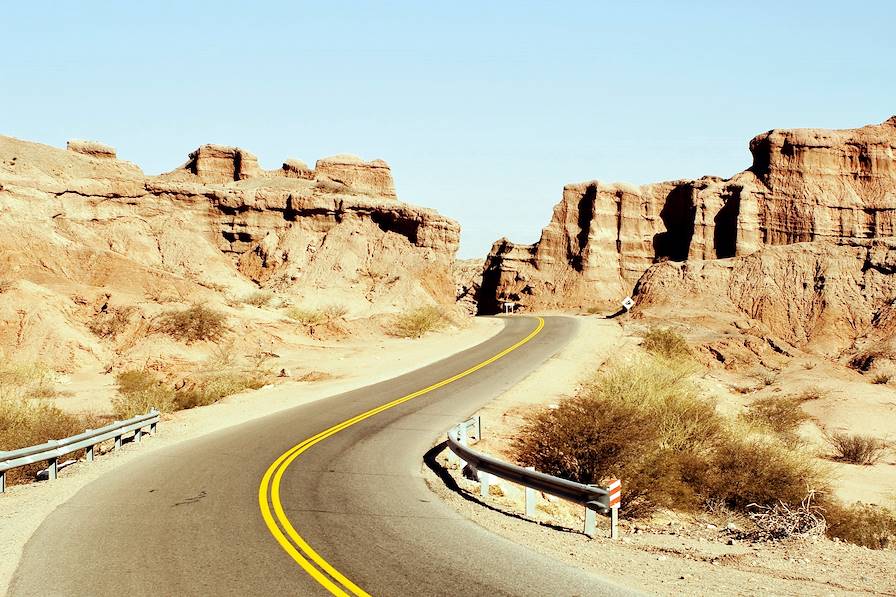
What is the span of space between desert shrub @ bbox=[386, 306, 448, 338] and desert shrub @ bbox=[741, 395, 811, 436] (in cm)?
2096

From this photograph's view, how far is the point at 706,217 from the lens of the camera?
251ft

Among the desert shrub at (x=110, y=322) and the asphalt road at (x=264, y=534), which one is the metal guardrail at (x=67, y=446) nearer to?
the asphalt road at (x=264, y=534)

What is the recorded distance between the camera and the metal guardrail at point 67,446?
40.3 ft

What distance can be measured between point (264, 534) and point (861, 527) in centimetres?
1115

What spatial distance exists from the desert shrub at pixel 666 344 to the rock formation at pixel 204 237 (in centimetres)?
1693

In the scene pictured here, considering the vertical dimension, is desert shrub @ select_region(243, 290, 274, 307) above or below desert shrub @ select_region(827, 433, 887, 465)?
above

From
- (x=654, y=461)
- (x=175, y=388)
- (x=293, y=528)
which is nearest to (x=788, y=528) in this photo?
(x=654, y=461)

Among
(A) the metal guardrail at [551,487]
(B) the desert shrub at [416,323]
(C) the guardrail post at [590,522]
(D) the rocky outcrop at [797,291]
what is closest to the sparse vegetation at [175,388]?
(A) the metal guardrail at [551,487]

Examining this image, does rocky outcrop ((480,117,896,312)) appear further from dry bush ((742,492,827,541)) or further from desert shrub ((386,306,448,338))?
dry bush ((742,492,827,541))

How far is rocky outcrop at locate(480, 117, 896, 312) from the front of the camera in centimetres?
6850

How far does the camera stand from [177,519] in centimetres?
1001

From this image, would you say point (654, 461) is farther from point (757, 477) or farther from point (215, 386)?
point (215, 386)

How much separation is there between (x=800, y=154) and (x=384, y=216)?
42145 mm

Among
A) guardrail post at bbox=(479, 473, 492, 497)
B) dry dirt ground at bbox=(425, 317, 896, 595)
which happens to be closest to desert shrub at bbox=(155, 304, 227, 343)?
dry dirt ground at bbox=(425, 317, 896, 595)
